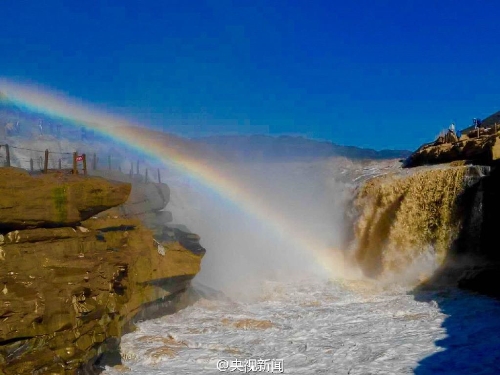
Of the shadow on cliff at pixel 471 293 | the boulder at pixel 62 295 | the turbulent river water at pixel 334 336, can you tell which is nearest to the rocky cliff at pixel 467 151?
the shadow on cliff at pixel 471 293

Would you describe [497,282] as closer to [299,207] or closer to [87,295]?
[87,295]

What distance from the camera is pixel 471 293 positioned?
1988cm

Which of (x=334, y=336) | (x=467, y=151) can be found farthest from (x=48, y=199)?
(x=467, y=151)

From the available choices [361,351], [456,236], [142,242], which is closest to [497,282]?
[456,236]

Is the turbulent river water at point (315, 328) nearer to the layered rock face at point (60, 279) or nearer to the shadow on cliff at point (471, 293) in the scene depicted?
the shadow on cliff at point (471, 293)

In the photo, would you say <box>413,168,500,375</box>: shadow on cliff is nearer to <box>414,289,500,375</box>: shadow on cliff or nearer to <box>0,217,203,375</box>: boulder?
<box>414,289,500,375</box>: shadow on cliff

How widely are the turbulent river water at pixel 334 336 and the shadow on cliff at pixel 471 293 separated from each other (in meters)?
0.05

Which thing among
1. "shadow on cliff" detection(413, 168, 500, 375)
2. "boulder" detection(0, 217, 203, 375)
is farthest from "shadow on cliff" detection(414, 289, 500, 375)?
"boulder" detection(0, 217, 203, 375)

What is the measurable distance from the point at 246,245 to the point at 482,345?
23.0 m

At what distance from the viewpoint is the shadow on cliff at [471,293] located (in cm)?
1315

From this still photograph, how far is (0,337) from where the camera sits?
34.2 feet

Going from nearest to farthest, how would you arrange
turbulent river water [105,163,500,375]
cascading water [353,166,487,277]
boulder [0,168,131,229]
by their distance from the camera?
boulder [0,168,131,229] < turbulent river water [105,163,500,375] < cascading water [353,166,487,277]

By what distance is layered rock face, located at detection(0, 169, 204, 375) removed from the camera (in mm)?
10984

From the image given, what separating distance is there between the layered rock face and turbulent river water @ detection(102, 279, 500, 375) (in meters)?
1.59
